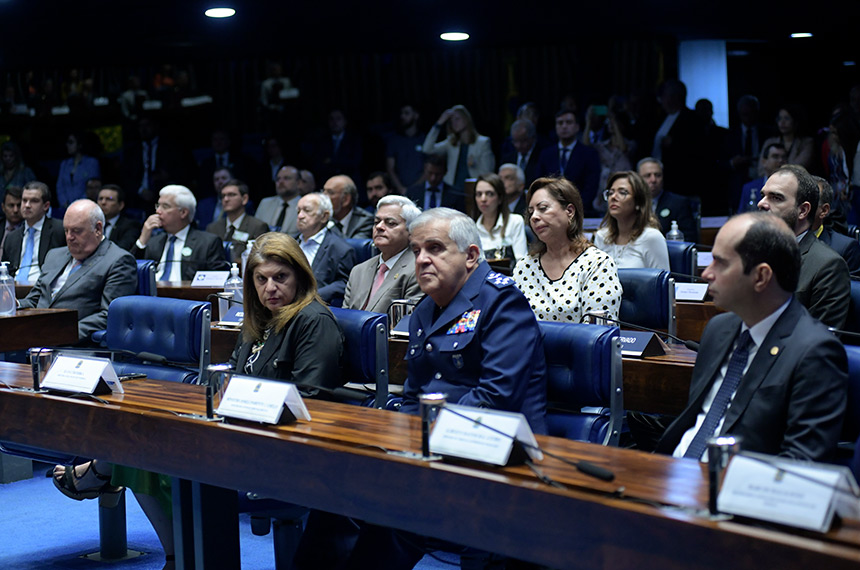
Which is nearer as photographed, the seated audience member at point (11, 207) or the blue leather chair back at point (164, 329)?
the blue leather chair back at point (164, 329)

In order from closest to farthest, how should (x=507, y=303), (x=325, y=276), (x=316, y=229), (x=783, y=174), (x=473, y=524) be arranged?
1. (x=473, y=524)
2. (x=507, y=303)
3. (x=783, y=174)
4. (x=325, y=276)
5. (x=316, y=229)

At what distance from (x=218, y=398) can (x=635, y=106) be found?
21.5 feet

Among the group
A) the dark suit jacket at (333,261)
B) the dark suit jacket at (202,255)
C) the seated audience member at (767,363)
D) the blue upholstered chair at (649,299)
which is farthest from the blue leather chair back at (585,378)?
the dark suit jacket at (202,255)

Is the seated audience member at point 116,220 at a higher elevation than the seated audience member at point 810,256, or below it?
higher

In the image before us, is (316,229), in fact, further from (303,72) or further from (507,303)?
(303,72)

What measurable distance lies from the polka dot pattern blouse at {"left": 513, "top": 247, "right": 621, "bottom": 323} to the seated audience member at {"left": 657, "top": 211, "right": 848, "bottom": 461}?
126cm

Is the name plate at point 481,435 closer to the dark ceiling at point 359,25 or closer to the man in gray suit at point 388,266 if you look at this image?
the man in gray suit at point 388,266

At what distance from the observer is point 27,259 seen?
6.73m

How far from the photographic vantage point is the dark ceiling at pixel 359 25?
7.45 meters

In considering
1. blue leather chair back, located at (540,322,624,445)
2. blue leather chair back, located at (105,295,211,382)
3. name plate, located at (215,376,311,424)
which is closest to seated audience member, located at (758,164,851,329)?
blue leather chair back, located at (540,322,624,445)

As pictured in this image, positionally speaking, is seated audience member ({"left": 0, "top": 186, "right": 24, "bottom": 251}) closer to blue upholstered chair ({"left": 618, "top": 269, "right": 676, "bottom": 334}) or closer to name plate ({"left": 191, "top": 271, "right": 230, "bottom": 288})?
name plate ({"left": 191, "top": 271, "right": 230, "bottom": 288})

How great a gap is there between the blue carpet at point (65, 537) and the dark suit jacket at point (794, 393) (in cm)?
144

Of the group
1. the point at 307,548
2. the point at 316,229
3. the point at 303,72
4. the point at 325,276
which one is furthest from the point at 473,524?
the point at 303,72

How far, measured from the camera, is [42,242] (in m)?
6.64
